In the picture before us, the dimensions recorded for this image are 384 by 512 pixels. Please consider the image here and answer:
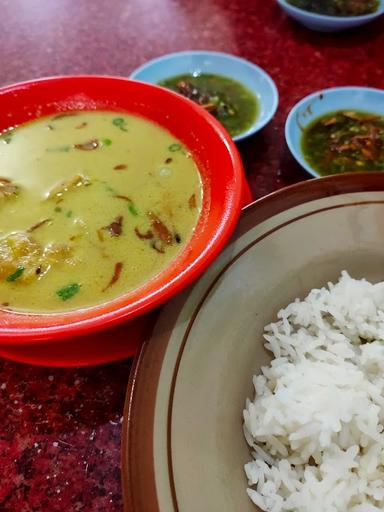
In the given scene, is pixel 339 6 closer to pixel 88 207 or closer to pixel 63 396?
pixel 88 207

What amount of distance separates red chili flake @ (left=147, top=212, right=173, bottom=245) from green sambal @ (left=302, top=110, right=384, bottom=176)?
72 cm

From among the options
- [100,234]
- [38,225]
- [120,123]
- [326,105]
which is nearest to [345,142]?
[326,105]

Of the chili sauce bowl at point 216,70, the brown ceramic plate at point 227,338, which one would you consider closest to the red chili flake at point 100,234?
the brown ceramic plate at point 227,338

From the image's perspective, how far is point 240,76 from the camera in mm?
2523

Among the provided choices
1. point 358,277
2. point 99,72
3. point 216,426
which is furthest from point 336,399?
point 99,72

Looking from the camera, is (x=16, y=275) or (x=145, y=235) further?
(x=145, y=235)

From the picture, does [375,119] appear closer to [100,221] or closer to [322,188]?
[322,188]

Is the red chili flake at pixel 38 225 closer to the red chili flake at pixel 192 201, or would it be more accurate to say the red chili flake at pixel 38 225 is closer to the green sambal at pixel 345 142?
the red chili flake at pixel 192 201

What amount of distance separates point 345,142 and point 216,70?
2.60 ft

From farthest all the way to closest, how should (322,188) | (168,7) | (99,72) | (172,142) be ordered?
(168,7), (99,72), (172,142), (322,188)

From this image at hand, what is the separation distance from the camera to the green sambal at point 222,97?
90.7 inches

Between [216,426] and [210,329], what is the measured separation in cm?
25

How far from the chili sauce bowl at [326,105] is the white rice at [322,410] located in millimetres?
824

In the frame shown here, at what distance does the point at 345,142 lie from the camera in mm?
2178
